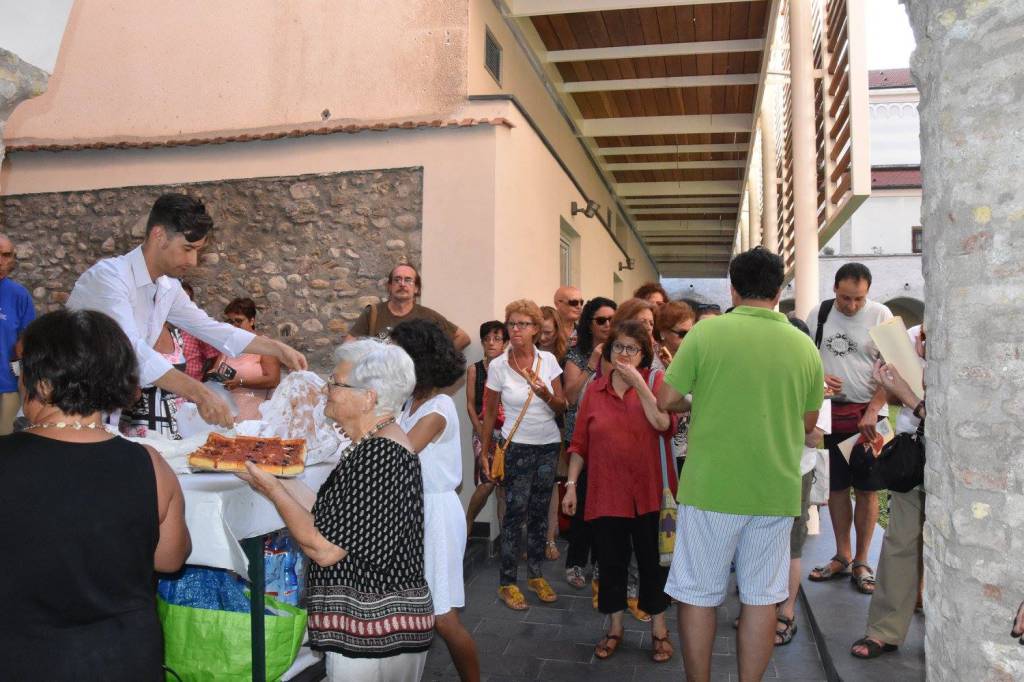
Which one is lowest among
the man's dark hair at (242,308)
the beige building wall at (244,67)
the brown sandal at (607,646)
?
the brown sandal at (607,646)

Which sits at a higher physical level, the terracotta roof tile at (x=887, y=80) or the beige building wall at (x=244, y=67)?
the terracotta roof tile at (x=887, y=80)

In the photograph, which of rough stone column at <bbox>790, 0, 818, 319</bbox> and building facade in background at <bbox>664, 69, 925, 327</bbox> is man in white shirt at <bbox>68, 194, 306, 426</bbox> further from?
building facade in background at <bbox>664, 69, 925, 327</bbox>

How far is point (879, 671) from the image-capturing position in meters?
4.05

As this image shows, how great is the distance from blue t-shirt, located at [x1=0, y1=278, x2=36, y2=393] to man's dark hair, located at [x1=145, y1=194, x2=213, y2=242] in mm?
2120

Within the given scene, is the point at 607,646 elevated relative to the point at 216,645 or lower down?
lower down

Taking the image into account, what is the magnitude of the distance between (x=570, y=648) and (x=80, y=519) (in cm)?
339

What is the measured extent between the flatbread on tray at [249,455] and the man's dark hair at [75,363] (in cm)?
62

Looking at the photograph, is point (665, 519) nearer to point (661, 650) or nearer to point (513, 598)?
point (661, 650)

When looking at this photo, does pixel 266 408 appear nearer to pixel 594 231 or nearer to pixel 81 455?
pixel 81 455

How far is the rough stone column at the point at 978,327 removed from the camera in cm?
267

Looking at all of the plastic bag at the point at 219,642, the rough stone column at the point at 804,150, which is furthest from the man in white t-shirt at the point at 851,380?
the plastic bag at the point at 219,642

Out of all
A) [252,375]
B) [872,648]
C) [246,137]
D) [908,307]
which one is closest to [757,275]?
[872,648]

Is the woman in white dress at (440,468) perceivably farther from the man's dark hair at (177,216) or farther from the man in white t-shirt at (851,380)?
the man in white t-shirt at (851,380)

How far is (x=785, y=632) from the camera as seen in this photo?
4859 millimetres
